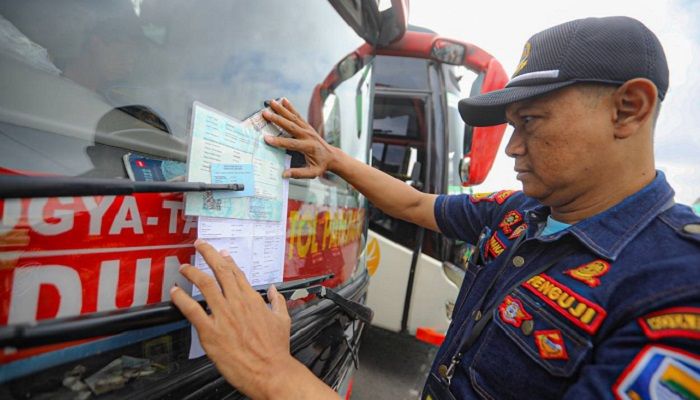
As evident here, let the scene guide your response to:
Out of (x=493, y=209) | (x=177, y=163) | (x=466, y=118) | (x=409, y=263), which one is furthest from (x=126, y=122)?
(x=409, y=263)

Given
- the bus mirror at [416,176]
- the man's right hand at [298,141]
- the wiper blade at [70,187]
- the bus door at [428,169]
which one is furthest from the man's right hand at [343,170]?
the bus mirror at [416,176]

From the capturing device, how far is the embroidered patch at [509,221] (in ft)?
4.00

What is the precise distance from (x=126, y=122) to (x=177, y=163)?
0.13 metres

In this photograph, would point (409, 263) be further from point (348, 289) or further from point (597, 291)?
point (597, 291)

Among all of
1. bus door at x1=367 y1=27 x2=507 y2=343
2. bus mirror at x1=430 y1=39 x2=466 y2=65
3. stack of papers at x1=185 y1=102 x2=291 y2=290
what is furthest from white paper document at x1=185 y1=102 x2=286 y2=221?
bus mirror at x1=430 y1=39 x2=466 y2=65

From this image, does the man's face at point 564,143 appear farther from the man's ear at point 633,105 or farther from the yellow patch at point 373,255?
the yellow patch at point 373,255

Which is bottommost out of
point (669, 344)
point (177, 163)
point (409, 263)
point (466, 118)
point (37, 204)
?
point (409, 263)

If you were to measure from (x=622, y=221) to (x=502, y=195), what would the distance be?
550mm

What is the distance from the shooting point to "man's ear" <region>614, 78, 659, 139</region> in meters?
0.88

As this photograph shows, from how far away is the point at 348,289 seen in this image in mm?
1536

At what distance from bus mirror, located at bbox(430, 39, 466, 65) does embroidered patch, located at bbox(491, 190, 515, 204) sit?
1973mm

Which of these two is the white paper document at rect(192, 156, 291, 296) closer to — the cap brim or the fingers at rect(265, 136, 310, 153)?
the fingers at rect(265, 136, 310, 153)

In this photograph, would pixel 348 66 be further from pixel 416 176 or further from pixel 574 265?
pixel 416 176

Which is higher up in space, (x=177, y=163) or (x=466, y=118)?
(x=466, y=118)
